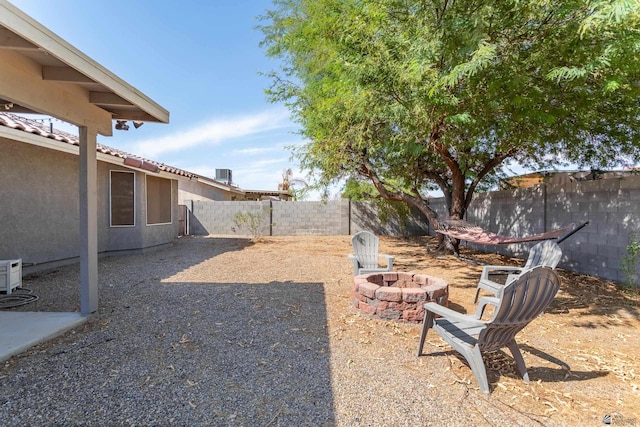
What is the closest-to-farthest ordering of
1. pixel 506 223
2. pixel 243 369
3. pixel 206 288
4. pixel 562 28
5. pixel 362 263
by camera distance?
1. pixel 243 369
2. pixel 562 28
3. pixel 206 288
4. pixel 362 263
5. pixel 506 223

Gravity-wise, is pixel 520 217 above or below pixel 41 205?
below

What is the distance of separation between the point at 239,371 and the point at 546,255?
4579 mm

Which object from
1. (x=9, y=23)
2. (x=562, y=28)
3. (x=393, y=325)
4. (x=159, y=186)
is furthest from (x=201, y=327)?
(x=159, y=186)

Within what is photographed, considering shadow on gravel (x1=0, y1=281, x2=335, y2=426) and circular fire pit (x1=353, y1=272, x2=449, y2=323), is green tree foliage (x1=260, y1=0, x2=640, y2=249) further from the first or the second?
shadow on gravel (x1=0, y1=281, x2=335, y2=426)

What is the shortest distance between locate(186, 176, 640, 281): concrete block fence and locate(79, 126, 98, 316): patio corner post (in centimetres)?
803

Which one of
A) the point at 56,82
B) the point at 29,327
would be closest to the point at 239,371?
the point at 29,327

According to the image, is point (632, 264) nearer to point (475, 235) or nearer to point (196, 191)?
point (475, 235)

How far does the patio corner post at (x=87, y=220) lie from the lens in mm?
3990

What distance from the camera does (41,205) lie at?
684cm

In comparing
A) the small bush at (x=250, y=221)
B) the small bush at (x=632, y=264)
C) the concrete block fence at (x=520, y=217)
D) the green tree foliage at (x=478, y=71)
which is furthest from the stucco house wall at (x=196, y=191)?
the small bush at (x=632, y=264)

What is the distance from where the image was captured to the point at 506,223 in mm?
9312

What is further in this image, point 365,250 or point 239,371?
point 365,250

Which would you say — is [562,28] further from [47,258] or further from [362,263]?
[47,258]

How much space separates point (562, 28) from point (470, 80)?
3.46ft
